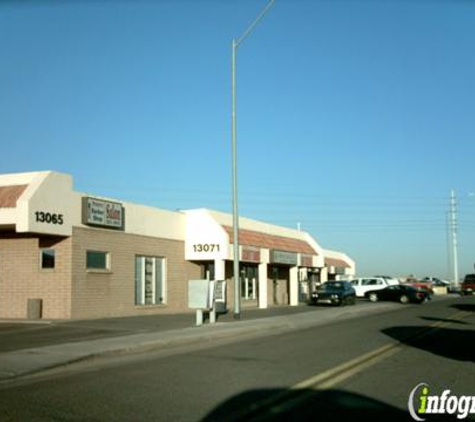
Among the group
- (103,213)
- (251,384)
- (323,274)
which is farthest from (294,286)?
(251,384)

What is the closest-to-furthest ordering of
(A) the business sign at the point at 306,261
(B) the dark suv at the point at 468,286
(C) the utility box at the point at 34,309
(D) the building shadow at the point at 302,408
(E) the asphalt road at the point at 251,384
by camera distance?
(D) the building shadow at the point at 302,408, (E) the asphalt road at the point at 251,384, (C) the utility box at the point at 34,309, (A) the business sign at the point at 306,261, (B) the dark suv at the point at 468,286

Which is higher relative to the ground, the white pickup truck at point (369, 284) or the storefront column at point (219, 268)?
the storefront column at point (219, 268)

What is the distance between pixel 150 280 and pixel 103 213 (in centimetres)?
508

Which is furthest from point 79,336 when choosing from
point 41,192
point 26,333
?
point 41,192

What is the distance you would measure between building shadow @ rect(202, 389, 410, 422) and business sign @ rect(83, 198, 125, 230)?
17.1 meters

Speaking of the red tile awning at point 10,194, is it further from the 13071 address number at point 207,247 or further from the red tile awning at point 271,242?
the red tile awning at point 271,242

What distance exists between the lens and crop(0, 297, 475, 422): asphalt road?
8562 mm

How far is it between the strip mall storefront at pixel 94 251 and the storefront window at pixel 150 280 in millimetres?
44

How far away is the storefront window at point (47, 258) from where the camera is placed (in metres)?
25.6

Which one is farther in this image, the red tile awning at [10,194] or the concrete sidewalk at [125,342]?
the red tile awning at [10,194]

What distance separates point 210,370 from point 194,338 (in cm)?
589

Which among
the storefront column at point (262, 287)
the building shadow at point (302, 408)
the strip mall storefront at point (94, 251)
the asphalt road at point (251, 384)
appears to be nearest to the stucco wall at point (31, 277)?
the strip mall storefront at point (94, 251)

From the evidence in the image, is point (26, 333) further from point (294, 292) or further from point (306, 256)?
point (306, 256)

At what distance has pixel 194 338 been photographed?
18.1 metres
